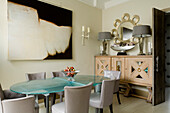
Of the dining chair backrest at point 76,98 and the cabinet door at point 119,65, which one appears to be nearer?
the dining chair backrest at point 76,98

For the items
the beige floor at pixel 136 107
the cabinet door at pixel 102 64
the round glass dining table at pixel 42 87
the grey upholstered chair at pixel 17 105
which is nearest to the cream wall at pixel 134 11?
the cabinet door at pixel 102 64

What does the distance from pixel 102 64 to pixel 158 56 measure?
1705 millimetres

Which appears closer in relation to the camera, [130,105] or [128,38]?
[130,105]

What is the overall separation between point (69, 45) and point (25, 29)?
1323 millimetres

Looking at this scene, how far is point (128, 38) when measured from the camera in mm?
4270

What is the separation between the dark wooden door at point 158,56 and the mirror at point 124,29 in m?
0.75

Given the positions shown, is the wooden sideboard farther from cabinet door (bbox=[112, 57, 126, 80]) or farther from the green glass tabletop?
the green glass tabletop

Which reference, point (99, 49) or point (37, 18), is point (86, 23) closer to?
point (99, 49)

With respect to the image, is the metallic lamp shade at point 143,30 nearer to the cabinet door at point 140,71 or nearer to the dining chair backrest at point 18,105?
the cabinet door at point 140,71

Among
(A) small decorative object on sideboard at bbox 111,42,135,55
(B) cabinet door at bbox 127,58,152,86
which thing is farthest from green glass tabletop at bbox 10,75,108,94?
(A) small decorative object on sideboard at bbox 111,42,135,55

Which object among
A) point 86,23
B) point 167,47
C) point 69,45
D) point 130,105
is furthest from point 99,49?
point 167,47

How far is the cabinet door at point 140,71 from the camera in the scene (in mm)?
3371

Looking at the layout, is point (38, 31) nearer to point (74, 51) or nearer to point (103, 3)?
point (74, 51)

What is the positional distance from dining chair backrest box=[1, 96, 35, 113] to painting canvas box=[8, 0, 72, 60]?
1852 millimetres
